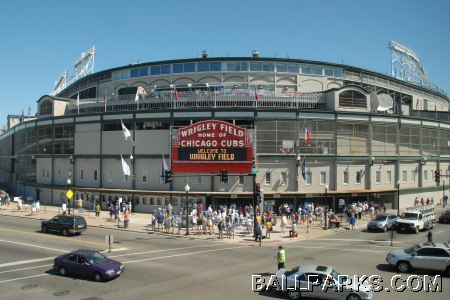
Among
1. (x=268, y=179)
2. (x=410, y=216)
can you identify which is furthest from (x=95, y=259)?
(x=410, y=216)

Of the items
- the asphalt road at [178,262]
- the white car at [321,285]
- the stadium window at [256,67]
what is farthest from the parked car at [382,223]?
the stadium window at [256,67]

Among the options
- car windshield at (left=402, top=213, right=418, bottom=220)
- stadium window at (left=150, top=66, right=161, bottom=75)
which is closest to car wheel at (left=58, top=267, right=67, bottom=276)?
car windshield at (left=402, top=213, right=418, bottom=220)

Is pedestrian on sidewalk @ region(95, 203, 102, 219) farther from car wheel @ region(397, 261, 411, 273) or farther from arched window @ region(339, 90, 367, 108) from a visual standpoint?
arched window @ region(339, 90, 367, 108)

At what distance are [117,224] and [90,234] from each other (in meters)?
5.42

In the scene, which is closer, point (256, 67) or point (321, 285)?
point (321, 285)

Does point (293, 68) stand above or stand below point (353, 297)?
above

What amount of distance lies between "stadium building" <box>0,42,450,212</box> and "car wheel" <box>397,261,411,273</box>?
18.0 meters

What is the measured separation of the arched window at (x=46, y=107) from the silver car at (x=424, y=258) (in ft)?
174

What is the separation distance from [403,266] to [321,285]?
791 cm

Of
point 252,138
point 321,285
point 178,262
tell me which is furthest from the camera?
point 252,138

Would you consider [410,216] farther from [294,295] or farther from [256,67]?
[256,67]

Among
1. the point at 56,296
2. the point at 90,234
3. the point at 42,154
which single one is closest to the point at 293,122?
the point at 90,234

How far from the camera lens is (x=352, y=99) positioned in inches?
1954

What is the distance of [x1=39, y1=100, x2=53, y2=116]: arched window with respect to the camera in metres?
58.6
